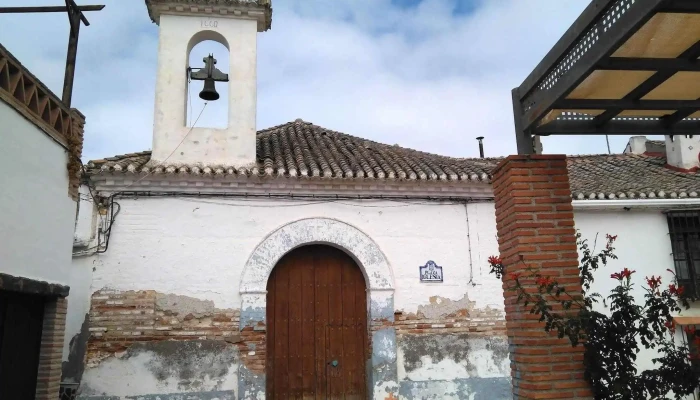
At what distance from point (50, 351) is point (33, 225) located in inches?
51.2

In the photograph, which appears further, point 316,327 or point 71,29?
point 316,327

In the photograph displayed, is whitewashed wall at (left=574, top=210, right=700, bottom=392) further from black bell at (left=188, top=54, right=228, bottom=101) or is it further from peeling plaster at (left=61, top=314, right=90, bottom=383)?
peeling plaster at (left=61, top=314, right=90, bottom=383)

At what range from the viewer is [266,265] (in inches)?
295

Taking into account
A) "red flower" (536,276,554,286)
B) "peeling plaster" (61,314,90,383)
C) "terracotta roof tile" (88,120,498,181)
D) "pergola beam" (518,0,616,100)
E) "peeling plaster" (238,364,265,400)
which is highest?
"terracotta roof tile" (88,120,498,181)

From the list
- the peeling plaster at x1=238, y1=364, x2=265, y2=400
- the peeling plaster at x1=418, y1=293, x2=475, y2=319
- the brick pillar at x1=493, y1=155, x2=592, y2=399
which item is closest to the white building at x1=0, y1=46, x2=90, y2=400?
the peeling plaster at x1=238, y1=364, x2=265, y2=400

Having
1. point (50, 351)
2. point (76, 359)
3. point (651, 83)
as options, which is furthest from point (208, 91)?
point (651, 83)

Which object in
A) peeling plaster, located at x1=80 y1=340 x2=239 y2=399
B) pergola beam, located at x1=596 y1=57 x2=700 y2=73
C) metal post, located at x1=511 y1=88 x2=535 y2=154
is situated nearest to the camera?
pergola beam, located at x1=596 y1=57 x2=700 y2=73

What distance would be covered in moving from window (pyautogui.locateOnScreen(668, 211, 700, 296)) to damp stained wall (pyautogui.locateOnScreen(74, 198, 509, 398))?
3234 millimetres

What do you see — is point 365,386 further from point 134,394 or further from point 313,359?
point 134,394

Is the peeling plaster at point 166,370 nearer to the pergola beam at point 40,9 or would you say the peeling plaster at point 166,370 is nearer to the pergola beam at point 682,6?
the pergola beam at point 40,9

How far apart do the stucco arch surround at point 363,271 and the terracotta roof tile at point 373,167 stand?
791 mm

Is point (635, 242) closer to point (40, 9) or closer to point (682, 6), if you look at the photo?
point (682, 6)

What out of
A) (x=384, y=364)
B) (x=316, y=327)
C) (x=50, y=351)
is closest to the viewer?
(x=50, y=351)

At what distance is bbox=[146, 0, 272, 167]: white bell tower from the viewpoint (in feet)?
25.8
